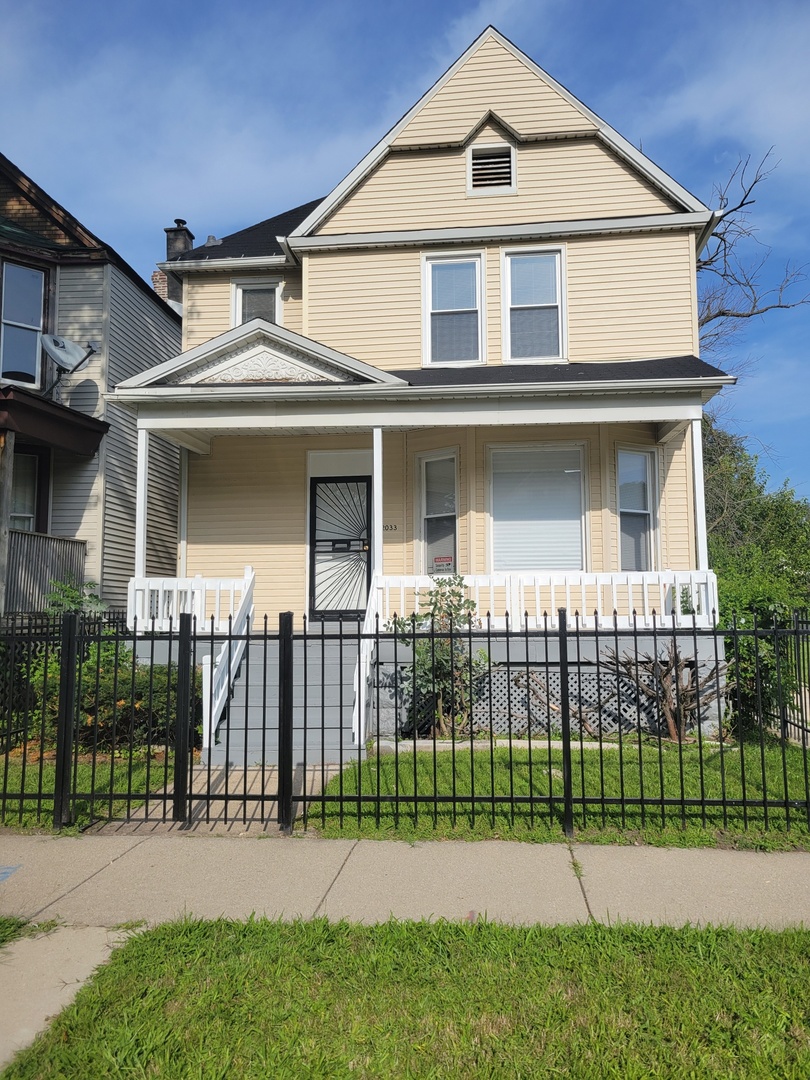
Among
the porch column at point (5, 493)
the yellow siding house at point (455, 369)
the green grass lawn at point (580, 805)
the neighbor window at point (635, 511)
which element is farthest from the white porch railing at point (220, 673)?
the neighbor window at point (635, 511)

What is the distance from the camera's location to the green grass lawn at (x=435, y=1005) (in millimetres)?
2998

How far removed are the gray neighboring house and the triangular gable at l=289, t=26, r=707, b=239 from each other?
375 centimetres

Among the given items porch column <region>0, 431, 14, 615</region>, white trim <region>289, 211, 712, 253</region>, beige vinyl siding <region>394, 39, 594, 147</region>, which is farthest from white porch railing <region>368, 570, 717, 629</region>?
beige vinyl siding <region>394, 39, 594, 147</region>

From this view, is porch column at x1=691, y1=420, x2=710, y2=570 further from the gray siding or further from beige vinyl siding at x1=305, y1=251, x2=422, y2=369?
the gray siding

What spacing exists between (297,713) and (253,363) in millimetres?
5262

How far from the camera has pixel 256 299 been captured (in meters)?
14.4

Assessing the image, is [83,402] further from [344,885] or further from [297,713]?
[344,885]

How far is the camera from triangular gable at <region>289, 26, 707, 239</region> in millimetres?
13047

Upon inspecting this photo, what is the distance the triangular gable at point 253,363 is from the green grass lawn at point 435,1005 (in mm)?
8358

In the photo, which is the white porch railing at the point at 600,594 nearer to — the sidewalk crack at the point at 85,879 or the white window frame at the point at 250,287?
the sidewalk crack at the point at 85,879

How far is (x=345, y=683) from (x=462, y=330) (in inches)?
→ 252

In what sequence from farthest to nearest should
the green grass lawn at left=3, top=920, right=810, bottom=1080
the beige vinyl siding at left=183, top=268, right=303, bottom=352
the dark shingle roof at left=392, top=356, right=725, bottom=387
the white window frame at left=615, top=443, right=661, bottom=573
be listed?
the beige vinyl siding at left=183, top=268, right=303, bottom=352 → the white window frame at left=615, top=443, right=661, bottom=573 → the dark shingle roof at left=392, top=356, right=725, bottom=387 → the green grass lawn at left=3, top=920, right=810, bottom=1080

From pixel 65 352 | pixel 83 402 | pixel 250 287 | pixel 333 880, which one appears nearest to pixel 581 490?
pixel 250 287

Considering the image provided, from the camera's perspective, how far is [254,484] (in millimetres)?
13242
